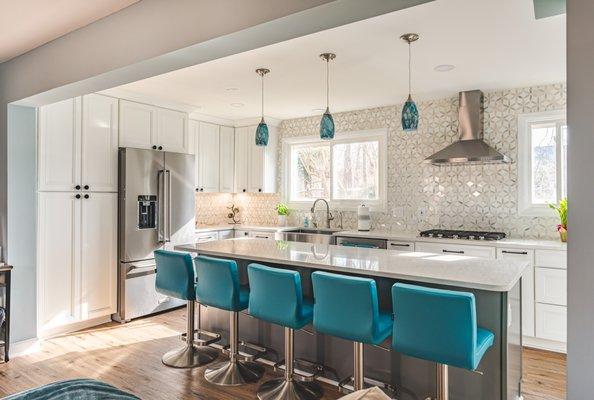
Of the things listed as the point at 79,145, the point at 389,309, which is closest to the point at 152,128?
the point at 79,145

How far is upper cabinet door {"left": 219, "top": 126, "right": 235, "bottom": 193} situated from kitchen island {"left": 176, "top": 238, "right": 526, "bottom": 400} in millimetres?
2728

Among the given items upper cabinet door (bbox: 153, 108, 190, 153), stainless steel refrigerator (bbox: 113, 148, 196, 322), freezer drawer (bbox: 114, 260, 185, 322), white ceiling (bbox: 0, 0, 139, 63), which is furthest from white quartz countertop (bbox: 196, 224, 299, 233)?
white ceiling (bbox: 0, 0, 139, 63)

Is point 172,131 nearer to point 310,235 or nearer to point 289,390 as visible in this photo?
point 310,235

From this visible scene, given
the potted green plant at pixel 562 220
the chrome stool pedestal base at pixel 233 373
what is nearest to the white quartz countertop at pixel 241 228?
the chrome stool pedestal base at pixel 233 373

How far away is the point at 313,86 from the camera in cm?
430

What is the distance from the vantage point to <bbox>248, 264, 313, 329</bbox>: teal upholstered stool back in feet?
8.28

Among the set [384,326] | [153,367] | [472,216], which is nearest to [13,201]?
[153,367]

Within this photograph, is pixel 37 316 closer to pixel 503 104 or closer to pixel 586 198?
pixel 586 198

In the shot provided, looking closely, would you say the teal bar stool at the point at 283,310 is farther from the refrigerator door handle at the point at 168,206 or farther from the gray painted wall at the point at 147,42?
the refrigerator door handle at the point at 168,206

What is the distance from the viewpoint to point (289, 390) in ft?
8.93

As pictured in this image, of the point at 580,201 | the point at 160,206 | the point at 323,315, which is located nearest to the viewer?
the point at 580,201

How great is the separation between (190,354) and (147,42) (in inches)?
96.6

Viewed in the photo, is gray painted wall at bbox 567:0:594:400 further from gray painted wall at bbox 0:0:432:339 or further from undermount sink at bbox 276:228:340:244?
undermount sink at bbox 276:228:340:244

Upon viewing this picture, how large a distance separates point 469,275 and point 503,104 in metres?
2.94
